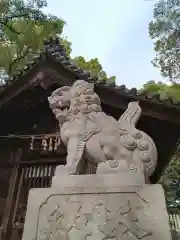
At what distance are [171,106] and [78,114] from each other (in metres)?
2.37

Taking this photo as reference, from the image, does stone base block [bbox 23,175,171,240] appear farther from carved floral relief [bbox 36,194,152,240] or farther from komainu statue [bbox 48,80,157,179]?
komainu statue [bbox 48,80,157,179]

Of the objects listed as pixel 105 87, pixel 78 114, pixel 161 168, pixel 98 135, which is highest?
pixel 105 87

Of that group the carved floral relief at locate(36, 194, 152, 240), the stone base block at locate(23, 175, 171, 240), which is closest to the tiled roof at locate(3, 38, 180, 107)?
the stone base block at locate(23, 175, 171, 240)

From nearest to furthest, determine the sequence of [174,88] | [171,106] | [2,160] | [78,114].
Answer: [78,114]
[171,106]
[2,160]
[174,88]

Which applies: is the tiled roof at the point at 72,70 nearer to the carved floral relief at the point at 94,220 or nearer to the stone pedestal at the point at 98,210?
the stone pedestal at the point at 98,210

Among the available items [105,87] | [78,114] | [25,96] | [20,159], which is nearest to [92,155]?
[78,114]

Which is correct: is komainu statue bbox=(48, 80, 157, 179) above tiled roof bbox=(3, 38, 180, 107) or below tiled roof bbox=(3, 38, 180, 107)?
below

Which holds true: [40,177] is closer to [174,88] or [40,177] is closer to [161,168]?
[161,168]

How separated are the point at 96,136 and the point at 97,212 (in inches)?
40.2

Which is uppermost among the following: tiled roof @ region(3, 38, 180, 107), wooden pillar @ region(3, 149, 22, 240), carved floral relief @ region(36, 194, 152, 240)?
tiled roof @ region(3, 38, 180, 107)

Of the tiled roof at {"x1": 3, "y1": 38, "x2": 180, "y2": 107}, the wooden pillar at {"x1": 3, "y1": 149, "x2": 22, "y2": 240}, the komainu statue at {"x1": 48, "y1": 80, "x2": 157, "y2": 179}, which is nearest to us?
the komainu statue at {"x1": 48, "y1": 80, "x2": 157, "y2": 179}

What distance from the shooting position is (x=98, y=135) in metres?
3.78

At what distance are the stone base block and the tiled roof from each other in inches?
111

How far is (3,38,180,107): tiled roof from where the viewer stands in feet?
19.0
